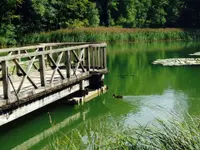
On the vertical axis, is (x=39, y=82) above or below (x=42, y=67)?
below

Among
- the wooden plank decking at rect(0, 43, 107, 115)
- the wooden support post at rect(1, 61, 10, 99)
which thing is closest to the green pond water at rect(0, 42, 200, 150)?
the wooden plank decking at rect(0, 43, 107, 115)

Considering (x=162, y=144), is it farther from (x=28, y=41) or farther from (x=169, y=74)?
(x=28, y=41)

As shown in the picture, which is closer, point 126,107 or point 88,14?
point 126,107

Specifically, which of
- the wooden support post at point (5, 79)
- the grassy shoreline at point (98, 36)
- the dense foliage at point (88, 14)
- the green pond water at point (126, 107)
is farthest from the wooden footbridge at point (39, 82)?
the dense foliage at point (88, 14)

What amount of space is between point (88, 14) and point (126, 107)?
37.3 metres

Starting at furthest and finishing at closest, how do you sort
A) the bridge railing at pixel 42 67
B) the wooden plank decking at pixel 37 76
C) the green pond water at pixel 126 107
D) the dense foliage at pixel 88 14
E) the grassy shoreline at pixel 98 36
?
the dense foliage at pixel 88 14
the grassy shoreline at pixel 98 36
the green pond water at pixel 126 107
the bridge railing at pixel 42 67
the wooden plank decking at pixel 37 76

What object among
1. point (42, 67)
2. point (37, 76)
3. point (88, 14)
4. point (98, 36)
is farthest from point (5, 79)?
point (88, 14)

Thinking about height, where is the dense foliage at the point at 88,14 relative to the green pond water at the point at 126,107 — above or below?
above

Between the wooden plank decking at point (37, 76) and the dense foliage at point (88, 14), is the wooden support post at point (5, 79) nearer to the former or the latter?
the wooden plank decking at point (37, 76)

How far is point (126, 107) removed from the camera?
10.6 m

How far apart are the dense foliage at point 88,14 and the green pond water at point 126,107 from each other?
67.0 ft

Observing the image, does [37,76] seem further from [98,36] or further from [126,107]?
[98,36]

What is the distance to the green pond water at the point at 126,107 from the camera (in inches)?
322

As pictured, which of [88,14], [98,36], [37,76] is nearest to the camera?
[37,76]
